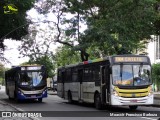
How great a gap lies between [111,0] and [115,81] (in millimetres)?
12382

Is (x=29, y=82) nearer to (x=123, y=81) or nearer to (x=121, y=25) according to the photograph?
(x=121, y=25)

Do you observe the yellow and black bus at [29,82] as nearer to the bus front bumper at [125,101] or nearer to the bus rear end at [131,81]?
the bus rear end at [131,81]

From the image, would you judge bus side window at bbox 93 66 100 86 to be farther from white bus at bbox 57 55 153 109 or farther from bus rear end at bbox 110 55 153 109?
bus rear end at bbox 110 55 153 109

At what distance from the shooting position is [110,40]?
30766 mm

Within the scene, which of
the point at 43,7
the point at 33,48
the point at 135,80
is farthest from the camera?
the point at 33,48

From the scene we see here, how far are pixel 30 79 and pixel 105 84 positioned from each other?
37.3ft

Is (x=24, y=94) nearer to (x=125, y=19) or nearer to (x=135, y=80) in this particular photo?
(x=125, y=19)

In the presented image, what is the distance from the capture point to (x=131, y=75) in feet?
67.1

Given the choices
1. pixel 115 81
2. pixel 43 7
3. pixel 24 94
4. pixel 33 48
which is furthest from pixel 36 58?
pixel 115 81

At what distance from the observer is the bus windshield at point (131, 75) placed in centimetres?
2031

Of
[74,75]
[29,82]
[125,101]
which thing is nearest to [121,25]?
[74,75]

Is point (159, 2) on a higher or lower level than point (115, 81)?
higher

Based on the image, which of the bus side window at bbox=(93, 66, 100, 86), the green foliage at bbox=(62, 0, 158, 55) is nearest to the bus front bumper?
the bus side window at bbox=(93, 66, 100, 86)

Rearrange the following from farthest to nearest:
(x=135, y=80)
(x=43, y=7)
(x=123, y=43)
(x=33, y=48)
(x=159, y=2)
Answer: (x=33, y=48) < (x=43, y=7) < (x=159, y=2) < (x=123, y=43) < (x=135, y=80)
